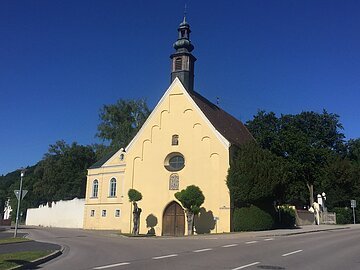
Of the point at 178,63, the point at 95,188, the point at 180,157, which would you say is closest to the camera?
the point at 180,157

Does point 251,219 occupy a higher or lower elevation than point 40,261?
higher

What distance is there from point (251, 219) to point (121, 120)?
37068mm

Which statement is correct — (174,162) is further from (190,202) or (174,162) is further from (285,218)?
(285,218)

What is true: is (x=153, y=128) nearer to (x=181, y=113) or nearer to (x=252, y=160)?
(x=181, y=113)

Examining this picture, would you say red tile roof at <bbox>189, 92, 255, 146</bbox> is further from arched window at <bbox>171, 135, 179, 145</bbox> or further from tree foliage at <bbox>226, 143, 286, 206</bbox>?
arched window at <bbox>171, 135, 179, 145</bbox>

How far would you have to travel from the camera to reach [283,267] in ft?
37.4

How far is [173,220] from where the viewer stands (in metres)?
34.6

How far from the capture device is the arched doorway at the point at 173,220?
112ft

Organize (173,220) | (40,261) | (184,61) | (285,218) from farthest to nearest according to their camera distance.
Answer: (184,61), (285,218), (173,220), (40,261)

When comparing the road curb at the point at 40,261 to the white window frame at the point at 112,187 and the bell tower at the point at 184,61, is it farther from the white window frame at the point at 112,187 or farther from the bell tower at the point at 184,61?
the white window frame at the point at 112,187

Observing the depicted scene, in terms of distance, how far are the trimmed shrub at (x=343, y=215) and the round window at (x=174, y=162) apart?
23.8 m

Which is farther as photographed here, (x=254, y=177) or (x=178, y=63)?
(x=178, y=63)

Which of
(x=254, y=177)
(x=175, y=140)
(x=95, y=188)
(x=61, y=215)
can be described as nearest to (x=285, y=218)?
(x=254, y=177)

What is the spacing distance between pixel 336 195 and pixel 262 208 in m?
22.1
